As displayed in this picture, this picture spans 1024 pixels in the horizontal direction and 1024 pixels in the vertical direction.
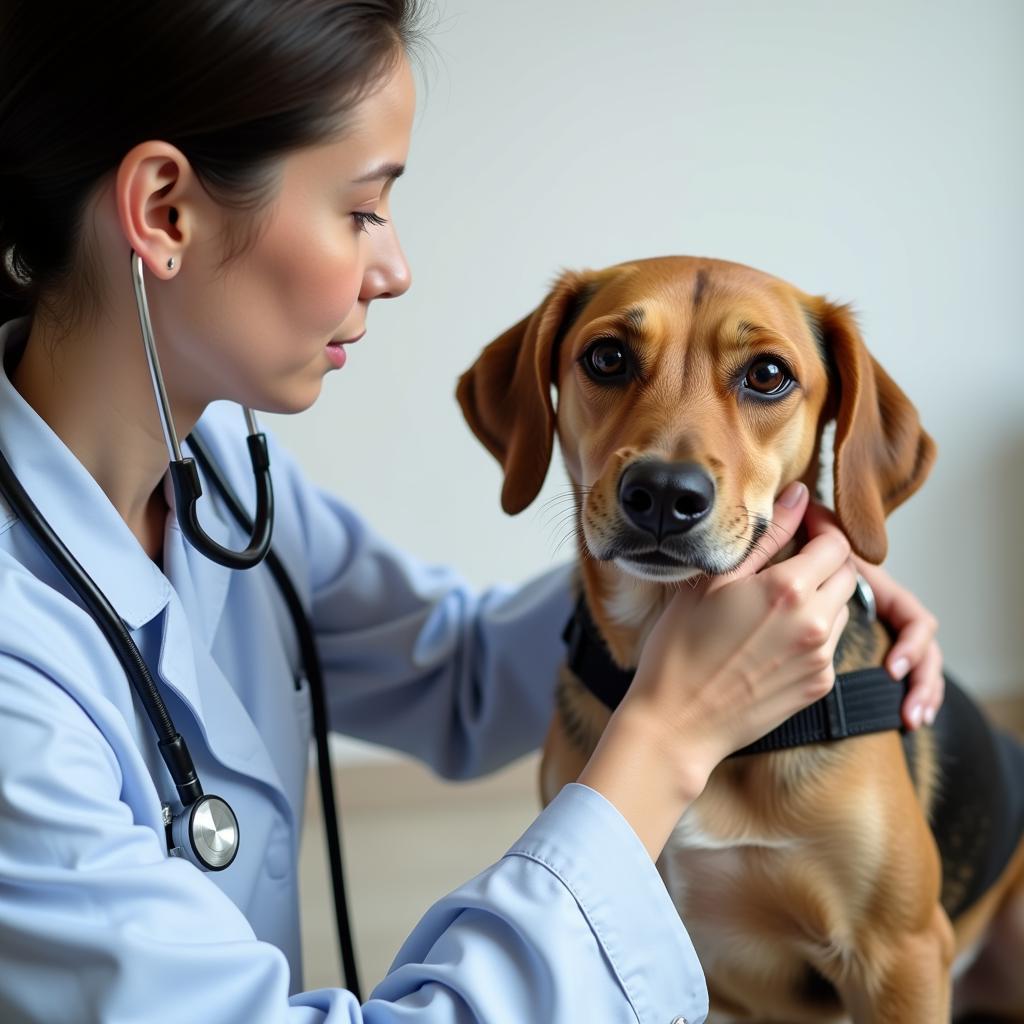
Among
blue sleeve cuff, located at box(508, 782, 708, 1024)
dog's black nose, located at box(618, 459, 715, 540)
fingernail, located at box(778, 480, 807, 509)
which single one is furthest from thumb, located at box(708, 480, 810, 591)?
blue sleeve cuff, located at box(508, 782, 708, 1024)

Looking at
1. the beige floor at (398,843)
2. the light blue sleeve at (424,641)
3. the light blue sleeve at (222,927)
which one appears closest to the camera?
the light blue sleeve at (222,927)

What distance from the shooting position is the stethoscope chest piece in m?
1.15

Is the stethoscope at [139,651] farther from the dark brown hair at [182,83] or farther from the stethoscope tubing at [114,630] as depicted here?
the dark brown hair at [182,83]

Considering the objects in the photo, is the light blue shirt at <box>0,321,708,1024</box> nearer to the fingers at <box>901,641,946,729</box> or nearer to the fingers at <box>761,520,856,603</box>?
the fingers at <box>761,520,856,603</box>

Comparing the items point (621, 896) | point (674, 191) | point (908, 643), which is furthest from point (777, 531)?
point (674, 191)

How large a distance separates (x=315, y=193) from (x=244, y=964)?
0.75 m

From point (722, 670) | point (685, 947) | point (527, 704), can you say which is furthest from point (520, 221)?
point (685, 947)

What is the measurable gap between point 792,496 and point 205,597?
76 cm

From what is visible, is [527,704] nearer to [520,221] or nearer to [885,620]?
[885,620]

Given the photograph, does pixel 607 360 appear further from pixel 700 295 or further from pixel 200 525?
pixel 200 525

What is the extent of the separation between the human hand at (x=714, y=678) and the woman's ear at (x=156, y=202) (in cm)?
67

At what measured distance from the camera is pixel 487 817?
285cm

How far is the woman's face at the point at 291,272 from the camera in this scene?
115 cm

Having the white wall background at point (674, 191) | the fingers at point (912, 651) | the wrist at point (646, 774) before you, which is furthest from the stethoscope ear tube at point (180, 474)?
the white wall background at point (674, 191)
